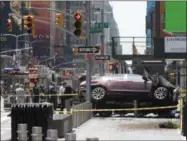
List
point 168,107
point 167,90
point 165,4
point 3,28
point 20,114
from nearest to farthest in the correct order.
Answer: point 20,114
point 168,107
point 167,90
point 165,4
point 3,28

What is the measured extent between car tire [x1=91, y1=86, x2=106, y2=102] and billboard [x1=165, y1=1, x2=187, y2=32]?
2148 cm

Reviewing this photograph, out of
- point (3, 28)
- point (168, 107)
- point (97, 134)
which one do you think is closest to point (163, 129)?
point (97, 134)

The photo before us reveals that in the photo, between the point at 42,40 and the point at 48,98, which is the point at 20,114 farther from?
the point at 42,40

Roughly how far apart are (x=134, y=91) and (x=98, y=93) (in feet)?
5.36

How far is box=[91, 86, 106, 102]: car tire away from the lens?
76.7ft

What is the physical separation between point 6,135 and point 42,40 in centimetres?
12195

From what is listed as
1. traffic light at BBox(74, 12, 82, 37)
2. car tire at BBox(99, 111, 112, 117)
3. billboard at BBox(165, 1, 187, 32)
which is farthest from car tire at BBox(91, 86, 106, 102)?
billboard at BBox(165, 1, 187, 32)

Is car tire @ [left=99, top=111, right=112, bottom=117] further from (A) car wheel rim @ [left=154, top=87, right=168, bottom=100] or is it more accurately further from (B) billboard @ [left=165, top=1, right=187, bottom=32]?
(B) billboard @ [left=165, top=1, right=187, bottom=32]

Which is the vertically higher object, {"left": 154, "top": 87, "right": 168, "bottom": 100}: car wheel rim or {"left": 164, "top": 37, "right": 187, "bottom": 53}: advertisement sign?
{"left": 164, "top": 37, "right": 187, "bottom": 53}: advertisement sign

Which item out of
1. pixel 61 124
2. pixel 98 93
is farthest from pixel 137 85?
pixel 61 124

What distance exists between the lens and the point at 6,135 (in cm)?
1403

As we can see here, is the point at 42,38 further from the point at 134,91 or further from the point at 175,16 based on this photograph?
the point at 134,91

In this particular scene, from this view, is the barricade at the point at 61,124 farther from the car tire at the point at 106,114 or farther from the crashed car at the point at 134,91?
the crashed car at the point at 134,91

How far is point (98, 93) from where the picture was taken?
925 inches
